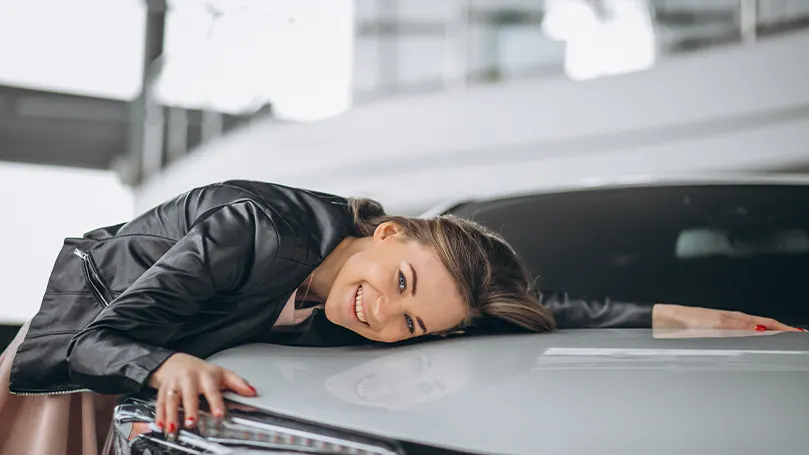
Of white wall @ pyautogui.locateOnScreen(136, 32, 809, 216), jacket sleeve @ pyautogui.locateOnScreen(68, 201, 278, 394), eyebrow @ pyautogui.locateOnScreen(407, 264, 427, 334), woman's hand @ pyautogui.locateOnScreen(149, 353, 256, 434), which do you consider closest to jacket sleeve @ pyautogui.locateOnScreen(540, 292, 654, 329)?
eyebrow @ pyautogui.locateOnScreen(407, 264, 427, 334)

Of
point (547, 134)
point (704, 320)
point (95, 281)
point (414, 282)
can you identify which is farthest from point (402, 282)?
point (547, 134)

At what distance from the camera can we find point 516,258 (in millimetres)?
1222

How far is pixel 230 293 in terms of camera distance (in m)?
1.00

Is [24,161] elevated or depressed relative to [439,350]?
elevated

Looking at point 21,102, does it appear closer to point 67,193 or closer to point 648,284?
point 67,193

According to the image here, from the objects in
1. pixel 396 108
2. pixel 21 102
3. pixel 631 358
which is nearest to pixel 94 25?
pixel 396 108

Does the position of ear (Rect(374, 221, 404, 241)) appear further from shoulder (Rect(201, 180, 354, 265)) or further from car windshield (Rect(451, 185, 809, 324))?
car windshield (Rect(451, 185, 809, 324))

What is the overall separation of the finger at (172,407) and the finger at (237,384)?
50mm

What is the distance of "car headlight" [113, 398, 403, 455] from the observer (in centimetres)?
68

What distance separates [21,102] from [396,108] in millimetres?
2988

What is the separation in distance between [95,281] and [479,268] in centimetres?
56

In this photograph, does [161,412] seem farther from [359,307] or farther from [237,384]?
[359,307]

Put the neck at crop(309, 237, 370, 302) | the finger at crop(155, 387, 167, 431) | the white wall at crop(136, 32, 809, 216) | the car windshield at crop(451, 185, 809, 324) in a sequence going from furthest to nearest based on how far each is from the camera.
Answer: the white wall at crop(136, 32, 809, 216)
the car windshield at crop(451, 185, 809, 324)
the neck at crop(309, 237, 370, 302)
the finger at crop(155, 387, 167, 431)

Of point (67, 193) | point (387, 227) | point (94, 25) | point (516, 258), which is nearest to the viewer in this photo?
point (387, 227)
